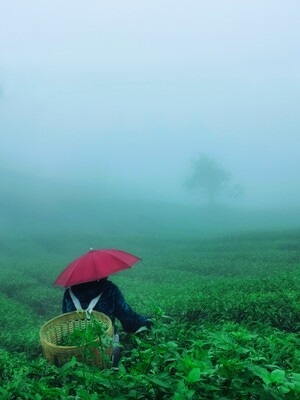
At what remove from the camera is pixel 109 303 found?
535 centimetres

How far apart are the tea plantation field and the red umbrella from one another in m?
0.83

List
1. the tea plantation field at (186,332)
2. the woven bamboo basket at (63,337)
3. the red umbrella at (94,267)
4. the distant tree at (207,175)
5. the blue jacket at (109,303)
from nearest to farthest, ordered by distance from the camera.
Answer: the tea plantation field at (186,332) < the woven bamboo basket at (63,337) < the blue jacket at (109,303) < the red umbrella at (94,267) < the distant tree at (207,175)

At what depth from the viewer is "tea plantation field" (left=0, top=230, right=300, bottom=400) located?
270 centimetres

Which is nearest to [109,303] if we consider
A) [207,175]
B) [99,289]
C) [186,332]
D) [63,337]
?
[99,289]

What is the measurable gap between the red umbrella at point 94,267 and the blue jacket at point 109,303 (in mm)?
188

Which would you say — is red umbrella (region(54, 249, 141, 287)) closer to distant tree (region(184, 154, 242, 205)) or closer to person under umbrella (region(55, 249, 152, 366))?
person under umbrella (region(55, 249, 152, 366))

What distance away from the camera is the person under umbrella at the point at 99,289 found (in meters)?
5.29

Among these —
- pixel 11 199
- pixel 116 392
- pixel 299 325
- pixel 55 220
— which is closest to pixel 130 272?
pixel 299 325

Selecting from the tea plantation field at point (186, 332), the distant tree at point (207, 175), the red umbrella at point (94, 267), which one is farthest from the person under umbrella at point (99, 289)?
the distant tree at point (207, 175)

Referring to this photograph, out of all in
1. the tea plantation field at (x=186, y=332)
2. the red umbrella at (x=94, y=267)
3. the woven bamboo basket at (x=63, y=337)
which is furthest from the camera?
the red umbrella at (x=94, y=267)

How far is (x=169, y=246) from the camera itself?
105 ft

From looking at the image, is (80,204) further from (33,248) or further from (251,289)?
(251,289)

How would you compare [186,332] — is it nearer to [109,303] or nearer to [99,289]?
[109,303]

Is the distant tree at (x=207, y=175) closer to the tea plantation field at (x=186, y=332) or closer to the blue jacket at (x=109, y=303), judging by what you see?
the tea plantation field at (x=186, y=332)
